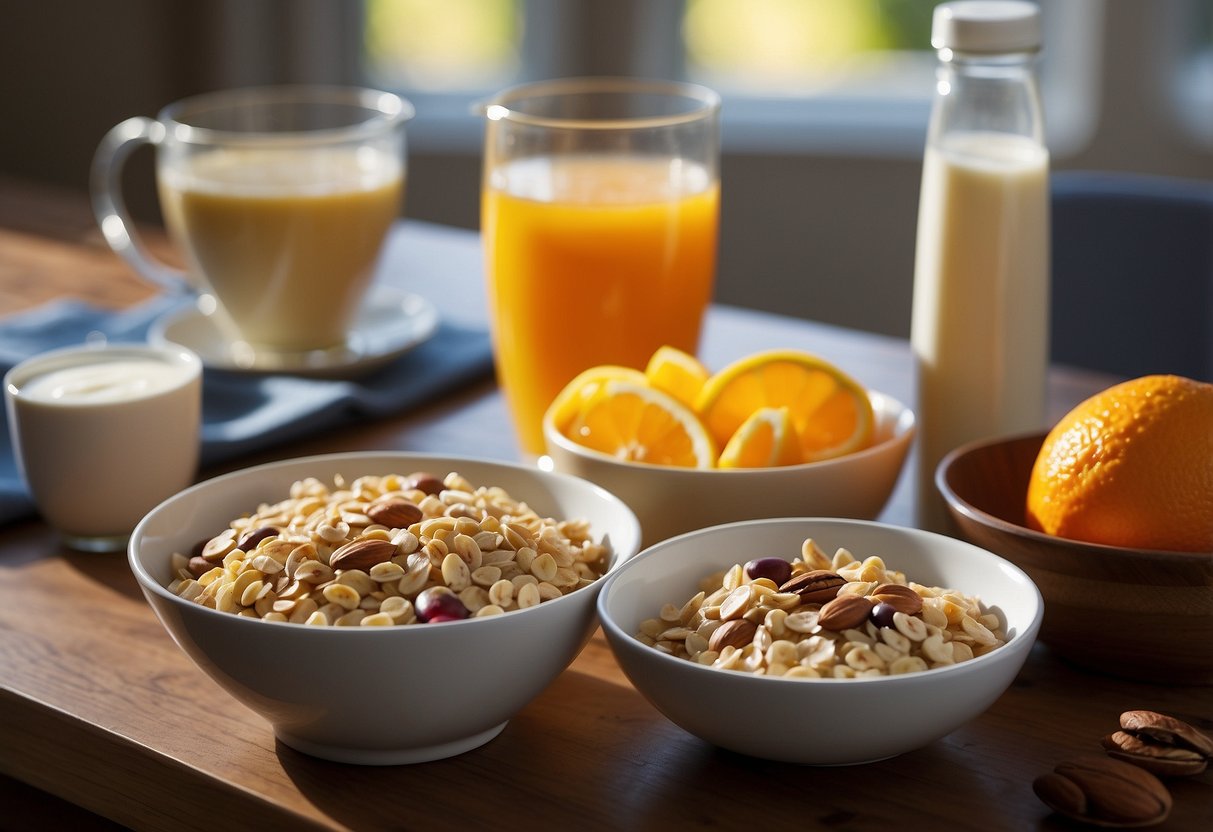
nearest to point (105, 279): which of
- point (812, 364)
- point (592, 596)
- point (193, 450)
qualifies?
point (193, 450)

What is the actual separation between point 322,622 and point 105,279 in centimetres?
105

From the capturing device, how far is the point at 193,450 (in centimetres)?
96

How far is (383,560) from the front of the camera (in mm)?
667

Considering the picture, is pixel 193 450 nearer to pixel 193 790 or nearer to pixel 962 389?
pixel 193 790

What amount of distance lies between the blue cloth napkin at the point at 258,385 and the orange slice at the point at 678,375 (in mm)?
299

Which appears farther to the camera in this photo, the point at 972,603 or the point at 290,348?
the point at 290,348

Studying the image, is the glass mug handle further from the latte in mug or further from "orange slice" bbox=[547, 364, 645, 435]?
"orange slice" bbox=[547, 364, 645, 435]

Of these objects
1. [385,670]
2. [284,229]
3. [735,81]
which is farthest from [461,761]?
[735,81]

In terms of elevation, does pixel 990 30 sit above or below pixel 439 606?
above

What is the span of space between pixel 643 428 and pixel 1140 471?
30 centimetres

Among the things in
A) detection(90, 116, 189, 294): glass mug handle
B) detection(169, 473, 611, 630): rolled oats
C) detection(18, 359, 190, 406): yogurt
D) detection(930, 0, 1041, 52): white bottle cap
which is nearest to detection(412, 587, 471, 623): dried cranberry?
detection(169, 473, 611, 630): rolled oats

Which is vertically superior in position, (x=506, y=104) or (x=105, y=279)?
(x=506, y=104)

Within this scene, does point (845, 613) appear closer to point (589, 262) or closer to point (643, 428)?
point (643, 428)

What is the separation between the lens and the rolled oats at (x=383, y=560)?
65 centimetres
